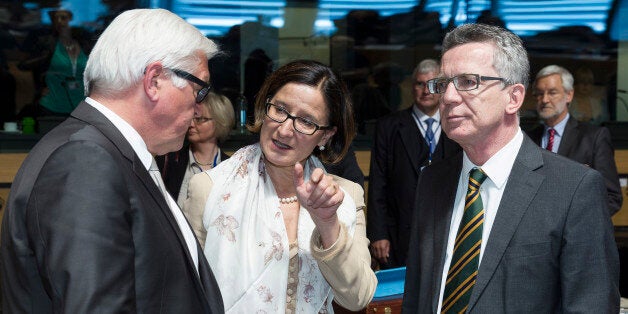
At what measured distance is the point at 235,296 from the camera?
7.27ft

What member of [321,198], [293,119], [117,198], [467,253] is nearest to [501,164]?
[467,253]

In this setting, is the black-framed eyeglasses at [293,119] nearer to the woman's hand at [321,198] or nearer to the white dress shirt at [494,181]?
the woman's hand at [321,198]

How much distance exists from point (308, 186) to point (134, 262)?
0.62 m

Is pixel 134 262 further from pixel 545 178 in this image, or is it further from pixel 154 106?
pixel 545 178

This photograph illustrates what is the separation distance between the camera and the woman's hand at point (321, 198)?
6.52 ft

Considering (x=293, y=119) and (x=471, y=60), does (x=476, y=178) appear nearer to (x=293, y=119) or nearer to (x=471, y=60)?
(x=471, y=60)

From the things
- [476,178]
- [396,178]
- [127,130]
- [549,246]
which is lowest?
[396,178]

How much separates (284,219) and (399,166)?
2.55m

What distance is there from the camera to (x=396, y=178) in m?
4.80

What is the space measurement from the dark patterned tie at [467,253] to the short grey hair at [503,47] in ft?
0.90

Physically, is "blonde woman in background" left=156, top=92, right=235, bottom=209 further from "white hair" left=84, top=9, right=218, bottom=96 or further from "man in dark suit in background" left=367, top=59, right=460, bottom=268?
"white hair" left=84, top=9, right=218, bottom=96

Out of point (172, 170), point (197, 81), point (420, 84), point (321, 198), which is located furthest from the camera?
point (420, 84)

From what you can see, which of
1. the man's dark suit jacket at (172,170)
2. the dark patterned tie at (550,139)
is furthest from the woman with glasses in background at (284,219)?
the dark patterned tie at (550,139)

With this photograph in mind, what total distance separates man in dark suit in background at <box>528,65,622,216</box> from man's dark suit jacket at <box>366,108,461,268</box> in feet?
2.04
